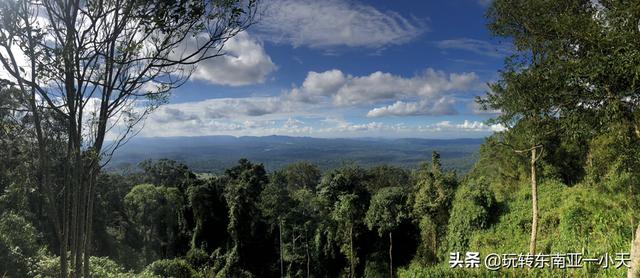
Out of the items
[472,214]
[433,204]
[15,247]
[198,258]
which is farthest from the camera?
[198,258]

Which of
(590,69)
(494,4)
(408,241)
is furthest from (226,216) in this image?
(590,69)

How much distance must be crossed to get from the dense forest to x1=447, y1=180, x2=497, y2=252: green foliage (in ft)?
0.18

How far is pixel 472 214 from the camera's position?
13.2 metres

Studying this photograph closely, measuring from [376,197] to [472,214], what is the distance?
677cm

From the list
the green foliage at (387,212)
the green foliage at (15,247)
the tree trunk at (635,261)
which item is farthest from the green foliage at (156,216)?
the tree trunk at (635,261)

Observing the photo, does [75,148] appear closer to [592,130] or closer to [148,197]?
[592,130]

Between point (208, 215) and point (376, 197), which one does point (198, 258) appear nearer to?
point (208, 215)

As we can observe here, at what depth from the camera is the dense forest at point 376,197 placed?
386cm

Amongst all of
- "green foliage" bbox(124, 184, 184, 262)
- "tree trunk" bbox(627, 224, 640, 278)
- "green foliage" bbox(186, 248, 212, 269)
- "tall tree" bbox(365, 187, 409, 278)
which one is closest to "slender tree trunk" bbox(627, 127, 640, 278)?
"tree trunk" bbox(627, 224, 640, 278)

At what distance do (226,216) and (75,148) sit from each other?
20.2 metres

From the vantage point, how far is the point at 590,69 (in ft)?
15.6

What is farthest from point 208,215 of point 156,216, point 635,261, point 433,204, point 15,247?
point 635,261

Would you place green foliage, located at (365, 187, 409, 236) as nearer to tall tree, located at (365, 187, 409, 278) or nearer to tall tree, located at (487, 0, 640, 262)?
tall tree, located at (365, 187, 409, 278)

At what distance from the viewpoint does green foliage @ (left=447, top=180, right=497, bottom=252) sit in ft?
43.1
